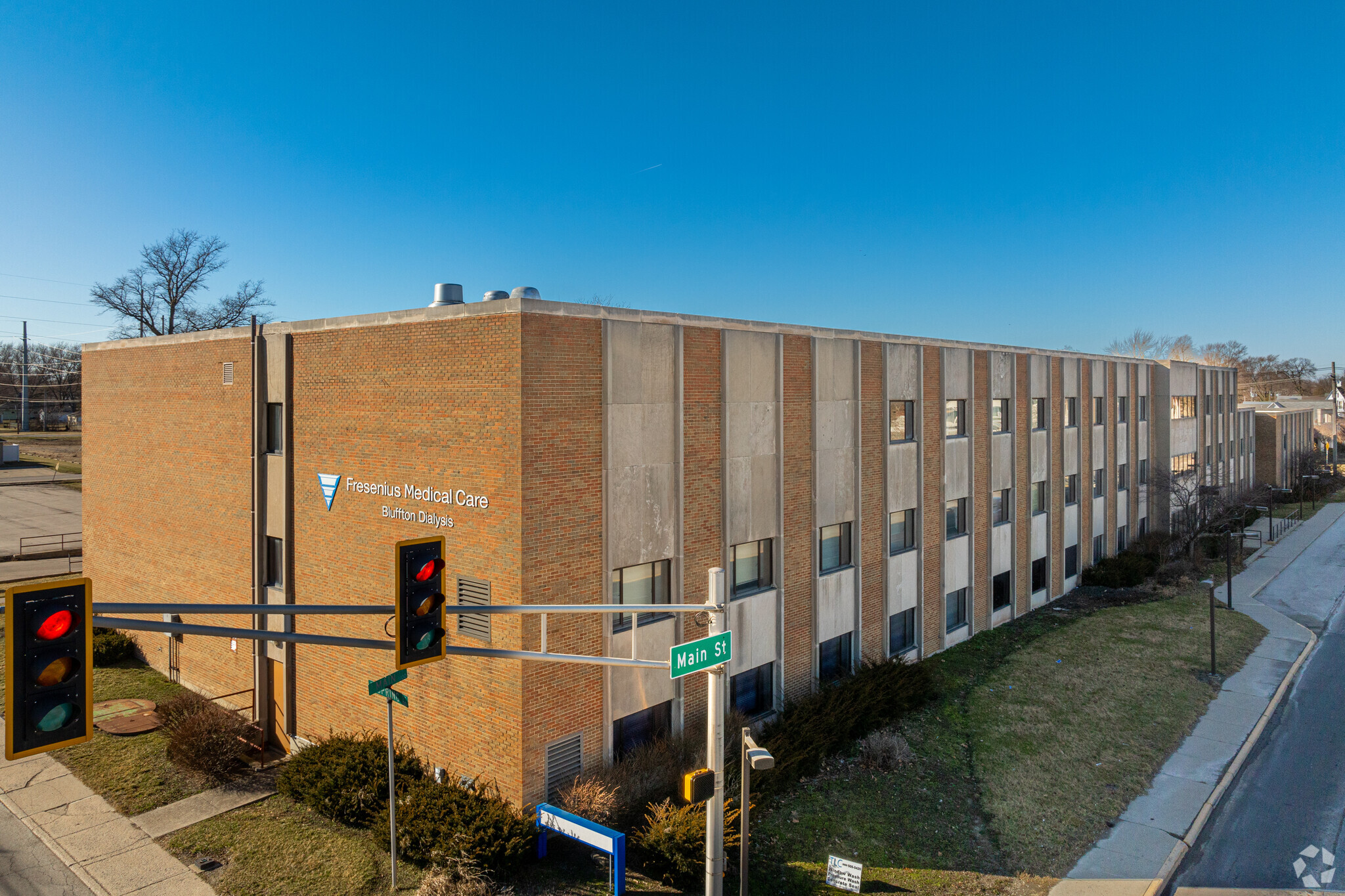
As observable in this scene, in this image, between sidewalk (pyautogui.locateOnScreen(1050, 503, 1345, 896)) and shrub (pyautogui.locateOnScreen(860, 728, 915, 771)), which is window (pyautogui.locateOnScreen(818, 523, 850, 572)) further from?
sidewalk (pyautogui.locateOnScreen(1050, 503, 1345, 896))

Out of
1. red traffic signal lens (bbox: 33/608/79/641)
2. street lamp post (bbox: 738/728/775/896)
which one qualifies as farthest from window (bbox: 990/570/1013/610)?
red traffic signal lens (bbox: 33/608/79/641)

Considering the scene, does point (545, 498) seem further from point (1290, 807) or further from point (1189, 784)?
point (1290, 807)

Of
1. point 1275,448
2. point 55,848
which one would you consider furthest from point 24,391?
point 1275,448

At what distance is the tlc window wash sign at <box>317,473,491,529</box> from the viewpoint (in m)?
15.1

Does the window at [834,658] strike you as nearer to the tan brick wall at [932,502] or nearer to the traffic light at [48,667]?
the tan brick wall at [932,502]

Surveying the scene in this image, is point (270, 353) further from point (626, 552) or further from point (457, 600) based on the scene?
point (626, 552)

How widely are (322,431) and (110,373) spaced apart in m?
11.1

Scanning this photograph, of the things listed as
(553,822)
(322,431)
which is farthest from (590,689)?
(322,431)

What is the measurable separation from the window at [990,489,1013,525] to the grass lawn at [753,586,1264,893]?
4.11 m

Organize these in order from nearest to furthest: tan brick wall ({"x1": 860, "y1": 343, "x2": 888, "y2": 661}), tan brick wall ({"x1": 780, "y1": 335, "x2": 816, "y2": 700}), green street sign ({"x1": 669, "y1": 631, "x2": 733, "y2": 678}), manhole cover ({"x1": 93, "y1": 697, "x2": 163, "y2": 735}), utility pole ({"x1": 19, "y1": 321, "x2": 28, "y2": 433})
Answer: green street sign ({"x1": 669, "y1": 631, "x2": 733, "y2": 678}) < manhole cover ({"x1": 93, "y1": 697, "x2": 163, "y2": 735}) < tan brick wall ({"x1": 780, "y1": 335, "x2": 816, "y2": 700}) < tan brick wall ({"x1": 860, "y1": 343, "x2": 888, "y2": 661}) < utility pole ({"x1": 19, "y1": 321, "x2": 28, "y2": 433})

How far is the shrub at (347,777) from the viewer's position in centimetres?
1505

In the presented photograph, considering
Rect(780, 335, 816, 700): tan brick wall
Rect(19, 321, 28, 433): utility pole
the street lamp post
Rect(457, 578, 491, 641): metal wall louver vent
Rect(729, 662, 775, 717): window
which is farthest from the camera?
Rect(19, 321, 28, 433): utility pole

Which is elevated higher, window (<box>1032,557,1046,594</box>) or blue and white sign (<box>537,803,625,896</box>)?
window (<box>1032,557,1046,594</box>)

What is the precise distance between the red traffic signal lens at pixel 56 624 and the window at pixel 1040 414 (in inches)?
1273
